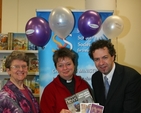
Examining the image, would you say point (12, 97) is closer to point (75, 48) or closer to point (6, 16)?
point (75, 48)

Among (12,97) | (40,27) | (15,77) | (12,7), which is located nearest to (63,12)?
(40,27)

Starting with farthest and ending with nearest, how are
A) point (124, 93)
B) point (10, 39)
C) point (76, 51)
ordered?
point (10, 39) < point (76, 51) < point (124, 93)

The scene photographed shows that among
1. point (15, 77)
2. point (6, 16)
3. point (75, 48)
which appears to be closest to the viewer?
point (15, 77)

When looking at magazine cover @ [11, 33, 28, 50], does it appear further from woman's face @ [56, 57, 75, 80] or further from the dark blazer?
the dark blazer

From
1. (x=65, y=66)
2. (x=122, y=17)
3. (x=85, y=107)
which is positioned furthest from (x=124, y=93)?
(x=122, y=17)

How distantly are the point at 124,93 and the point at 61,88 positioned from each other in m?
0.70

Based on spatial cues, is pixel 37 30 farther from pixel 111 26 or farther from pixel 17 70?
pixel 111 26

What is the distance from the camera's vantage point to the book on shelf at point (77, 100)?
2.15 m

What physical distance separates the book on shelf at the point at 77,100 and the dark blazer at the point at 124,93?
206 mm

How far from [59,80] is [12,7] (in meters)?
2.59

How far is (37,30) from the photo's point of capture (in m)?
2.65

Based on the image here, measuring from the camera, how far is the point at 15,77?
2018 mm

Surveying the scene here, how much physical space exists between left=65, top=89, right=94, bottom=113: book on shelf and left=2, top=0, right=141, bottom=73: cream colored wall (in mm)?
2379

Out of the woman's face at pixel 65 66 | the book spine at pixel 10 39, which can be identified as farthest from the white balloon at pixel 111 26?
the book spine at pixel 10 39
